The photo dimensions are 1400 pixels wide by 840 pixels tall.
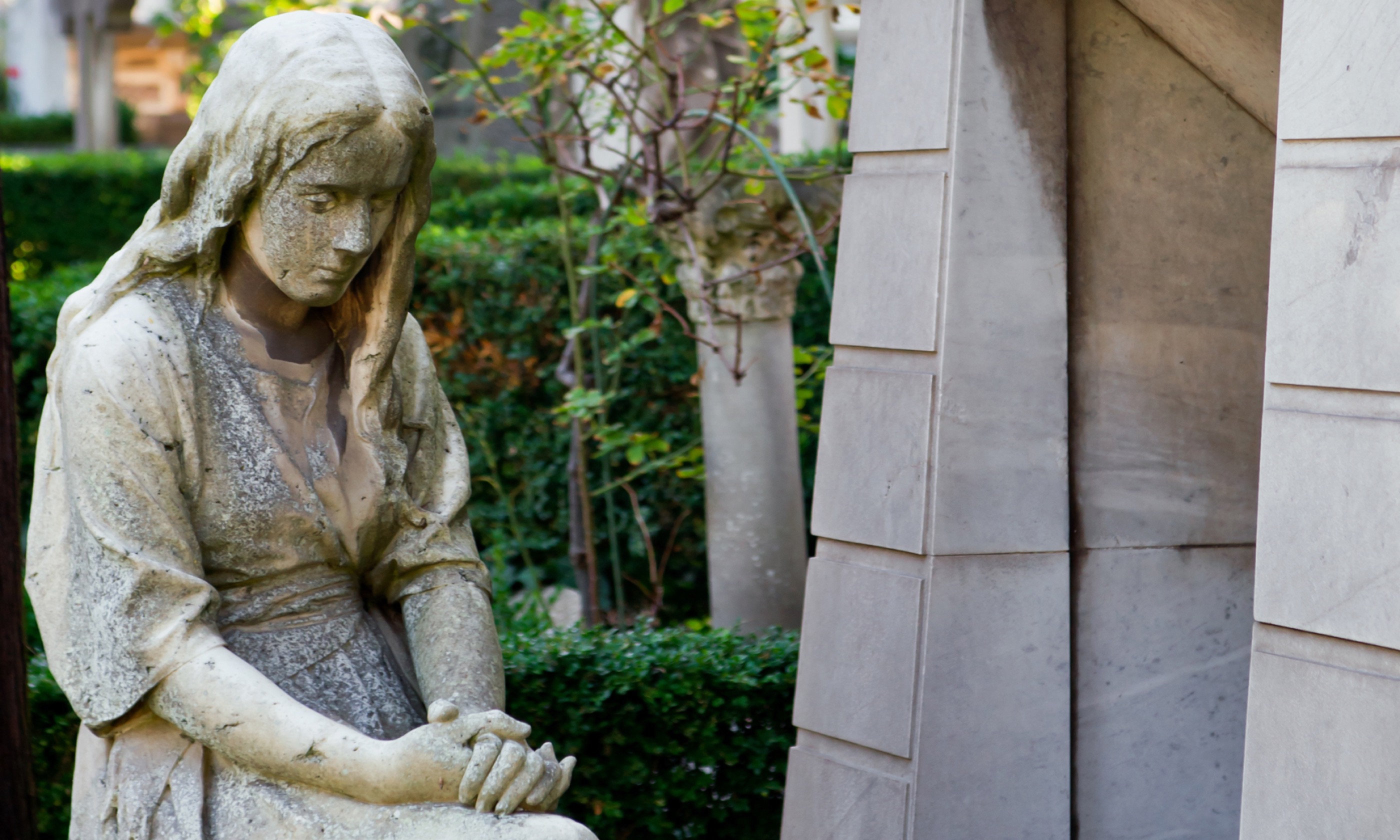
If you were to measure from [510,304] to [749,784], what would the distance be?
2858mm

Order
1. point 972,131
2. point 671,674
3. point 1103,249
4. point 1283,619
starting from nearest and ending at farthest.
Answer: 1. point 1283,619
2. point 972,131
3. point 1103,249
4. point 671,674

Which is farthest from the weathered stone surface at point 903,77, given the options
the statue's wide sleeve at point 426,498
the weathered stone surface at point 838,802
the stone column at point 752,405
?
the stone column at point 752,405

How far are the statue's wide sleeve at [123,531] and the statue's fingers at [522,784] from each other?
1.75ft

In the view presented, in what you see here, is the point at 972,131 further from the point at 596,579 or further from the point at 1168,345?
the point at 596,579

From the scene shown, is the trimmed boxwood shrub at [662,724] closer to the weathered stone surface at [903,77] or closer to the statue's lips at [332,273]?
the weathered stone surface at [903,77]

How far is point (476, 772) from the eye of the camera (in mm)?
2115

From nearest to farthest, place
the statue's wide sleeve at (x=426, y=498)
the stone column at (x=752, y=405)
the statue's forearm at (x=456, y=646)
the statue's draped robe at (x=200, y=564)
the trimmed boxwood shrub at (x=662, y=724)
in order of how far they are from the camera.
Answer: the statue's draped robe at (x=200, y=564) < the statue's forearm at (x=456, y=646) < the statue's wide sleeve at (x=426, y=498) < the trimmed boxwood shrub at (x=662, y=724) < the stone column at (x=752, y=405)

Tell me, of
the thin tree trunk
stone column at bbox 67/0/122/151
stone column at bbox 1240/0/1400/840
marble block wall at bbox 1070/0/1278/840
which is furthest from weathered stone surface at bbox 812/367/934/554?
stone column at bbox 67/0/122/151

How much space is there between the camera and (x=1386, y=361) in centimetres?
220

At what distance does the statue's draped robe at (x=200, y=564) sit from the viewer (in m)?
2.20

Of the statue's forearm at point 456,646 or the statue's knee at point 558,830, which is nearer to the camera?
the statue's knee at point 558,830

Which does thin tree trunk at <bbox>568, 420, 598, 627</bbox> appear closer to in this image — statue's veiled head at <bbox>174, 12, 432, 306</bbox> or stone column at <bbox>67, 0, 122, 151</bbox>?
statue's veiled head at <bbox>174, 12, 432, 306</bbox>

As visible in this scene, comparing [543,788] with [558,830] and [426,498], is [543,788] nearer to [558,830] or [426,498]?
[558,830]

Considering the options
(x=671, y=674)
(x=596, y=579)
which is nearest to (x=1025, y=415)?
(x=671, y=674)
